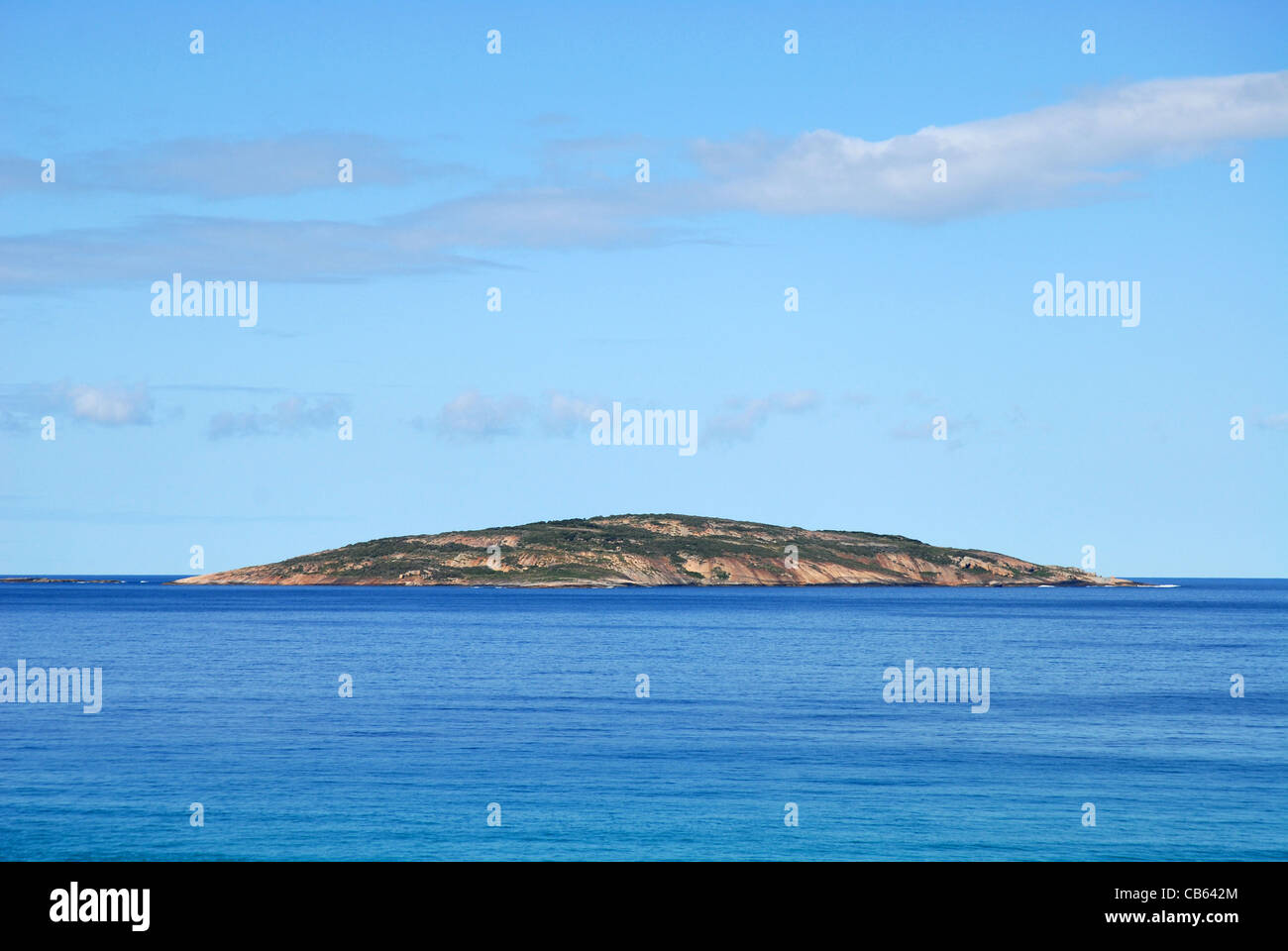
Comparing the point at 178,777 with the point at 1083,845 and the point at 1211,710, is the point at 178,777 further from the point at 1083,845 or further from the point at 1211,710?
the point at 1211,710

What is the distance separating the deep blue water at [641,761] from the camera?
121 feet

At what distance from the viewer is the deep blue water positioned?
3703 cm

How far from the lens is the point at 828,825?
127 feet

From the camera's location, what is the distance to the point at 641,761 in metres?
50.4

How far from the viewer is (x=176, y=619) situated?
176250 millimetres

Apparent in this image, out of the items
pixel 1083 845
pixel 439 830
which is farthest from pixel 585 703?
pixel 1083 845
